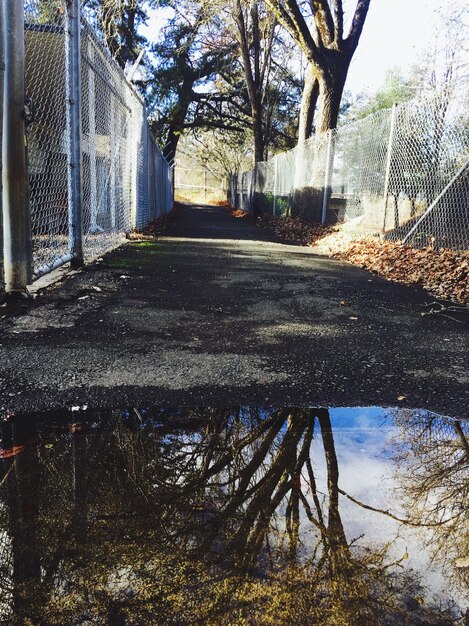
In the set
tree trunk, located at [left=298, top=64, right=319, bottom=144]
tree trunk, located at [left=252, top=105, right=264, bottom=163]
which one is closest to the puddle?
tree trunk, located at [left=298, top=64, right=319, bottom=144]

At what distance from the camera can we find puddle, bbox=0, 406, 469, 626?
1.06 metres

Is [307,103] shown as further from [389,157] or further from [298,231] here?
[389,157]

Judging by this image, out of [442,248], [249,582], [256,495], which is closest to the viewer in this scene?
[249,582]

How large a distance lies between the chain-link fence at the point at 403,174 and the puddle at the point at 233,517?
5.13 metres

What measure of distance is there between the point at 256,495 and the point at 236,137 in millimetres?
32130

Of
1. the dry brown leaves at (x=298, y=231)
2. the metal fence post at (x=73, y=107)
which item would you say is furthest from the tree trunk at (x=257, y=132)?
the metal fence post at (x=73, y=107)

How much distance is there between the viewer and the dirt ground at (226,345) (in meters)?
2.19

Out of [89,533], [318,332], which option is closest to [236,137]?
[318,332]

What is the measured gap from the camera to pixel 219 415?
6.57 ft

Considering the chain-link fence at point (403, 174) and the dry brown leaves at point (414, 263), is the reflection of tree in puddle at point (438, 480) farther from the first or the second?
the chain-link fence at point (403, 174)

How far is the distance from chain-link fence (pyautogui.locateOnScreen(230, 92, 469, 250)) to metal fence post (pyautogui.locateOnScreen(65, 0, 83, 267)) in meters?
4.54

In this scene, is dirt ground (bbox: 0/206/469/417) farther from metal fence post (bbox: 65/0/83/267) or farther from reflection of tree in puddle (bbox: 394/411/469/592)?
metal fence post (bbox: 65/0/83/267)

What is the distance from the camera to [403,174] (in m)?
7.53

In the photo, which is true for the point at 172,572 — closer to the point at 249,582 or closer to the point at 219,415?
the point at 249,582
